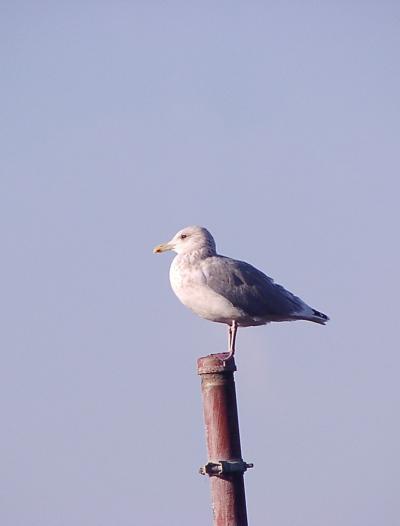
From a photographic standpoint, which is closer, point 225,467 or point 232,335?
point 225,467

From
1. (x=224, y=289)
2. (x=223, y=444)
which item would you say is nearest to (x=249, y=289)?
(x=224, y=289)

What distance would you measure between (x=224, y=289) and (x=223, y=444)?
193 inches

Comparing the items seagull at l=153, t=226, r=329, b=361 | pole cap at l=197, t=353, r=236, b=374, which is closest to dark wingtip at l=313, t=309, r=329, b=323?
seagull at l=153, t=226, r=329, b=361

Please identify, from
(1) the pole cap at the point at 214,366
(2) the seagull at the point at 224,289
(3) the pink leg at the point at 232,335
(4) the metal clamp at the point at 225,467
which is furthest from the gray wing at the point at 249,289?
(4) the metal clamp at the point at 225,467

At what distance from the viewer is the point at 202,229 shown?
15539mm

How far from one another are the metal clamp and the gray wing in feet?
16.2

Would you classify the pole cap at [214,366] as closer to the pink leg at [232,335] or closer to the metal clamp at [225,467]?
the metal clamp at [225,467]

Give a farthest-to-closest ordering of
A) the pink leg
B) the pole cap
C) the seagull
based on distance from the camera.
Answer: the seagull → the pink leg → the pole cap

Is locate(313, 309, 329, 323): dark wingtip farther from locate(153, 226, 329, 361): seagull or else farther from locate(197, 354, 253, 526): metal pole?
locate(197, 354, 253, 526): metal pole

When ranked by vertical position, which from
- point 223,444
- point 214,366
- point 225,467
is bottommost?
point 225,467

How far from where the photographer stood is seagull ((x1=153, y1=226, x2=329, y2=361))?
1464 centimetres

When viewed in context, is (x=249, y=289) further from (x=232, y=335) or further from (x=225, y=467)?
(x=225, y=467)

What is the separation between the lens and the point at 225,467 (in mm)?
9773

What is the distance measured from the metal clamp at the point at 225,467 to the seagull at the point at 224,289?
434 centimetres
